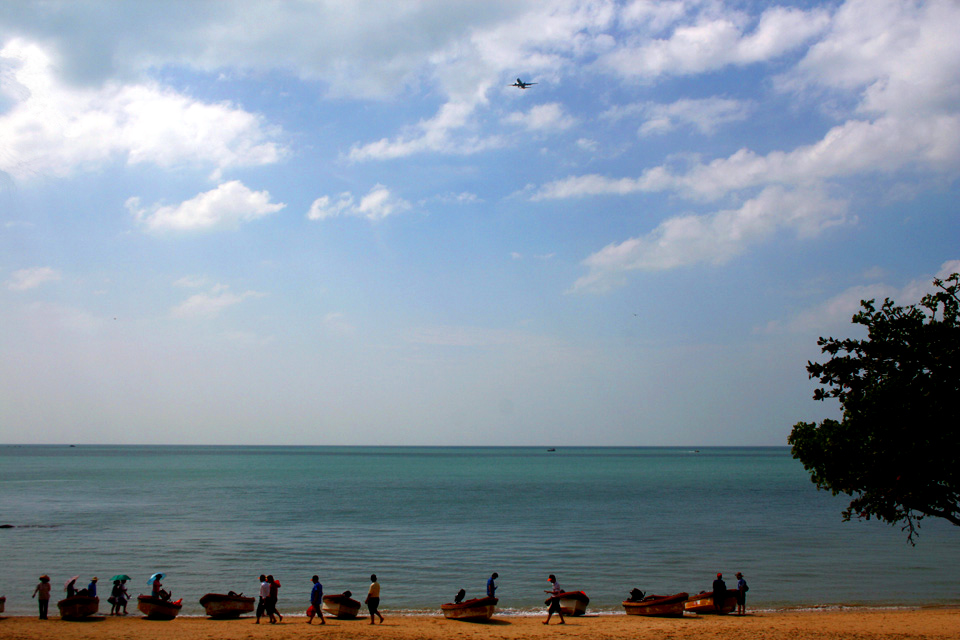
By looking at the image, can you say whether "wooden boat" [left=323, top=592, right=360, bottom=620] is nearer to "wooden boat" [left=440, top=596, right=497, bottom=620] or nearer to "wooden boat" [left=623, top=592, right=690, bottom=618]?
"wooden boat" [left=440, top=596, right=497, bottom=620]

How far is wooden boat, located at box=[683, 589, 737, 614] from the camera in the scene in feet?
93.9

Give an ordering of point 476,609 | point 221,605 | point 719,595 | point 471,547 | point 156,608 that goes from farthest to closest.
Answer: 1. point 471,547
2. point 719,595
3. point 221,605
4. point 156,608
5. point 476,609

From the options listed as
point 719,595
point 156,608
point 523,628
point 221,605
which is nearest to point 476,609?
point 523,628

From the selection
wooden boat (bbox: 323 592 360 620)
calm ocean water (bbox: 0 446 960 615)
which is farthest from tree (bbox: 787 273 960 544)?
wooden boat (bbox: 323 592 360 620)

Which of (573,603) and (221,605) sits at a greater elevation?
(573,603)

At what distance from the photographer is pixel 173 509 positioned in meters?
68.5

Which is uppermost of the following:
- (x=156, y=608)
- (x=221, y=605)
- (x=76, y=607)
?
(x=76, y=607)

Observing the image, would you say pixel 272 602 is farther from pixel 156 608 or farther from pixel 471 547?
pixel 471 547

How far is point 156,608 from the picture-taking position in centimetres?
2752

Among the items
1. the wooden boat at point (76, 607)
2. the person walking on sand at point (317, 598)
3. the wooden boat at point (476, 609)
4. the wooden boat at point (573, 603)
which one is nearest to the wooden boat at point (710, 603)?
the wooden boat at point (573, 603)

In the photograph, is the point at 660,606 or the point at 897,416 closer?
the point at 897,416

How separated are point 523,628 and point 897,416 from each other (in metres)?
14.8

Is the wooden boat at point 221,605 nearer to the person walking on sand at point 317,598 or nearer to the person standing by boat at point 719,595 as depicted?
the person walking on sand at point 317,598

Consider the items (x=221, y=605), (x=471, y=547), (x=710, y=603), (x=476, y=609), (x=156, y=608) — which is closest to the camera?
(x=476, y=609)
